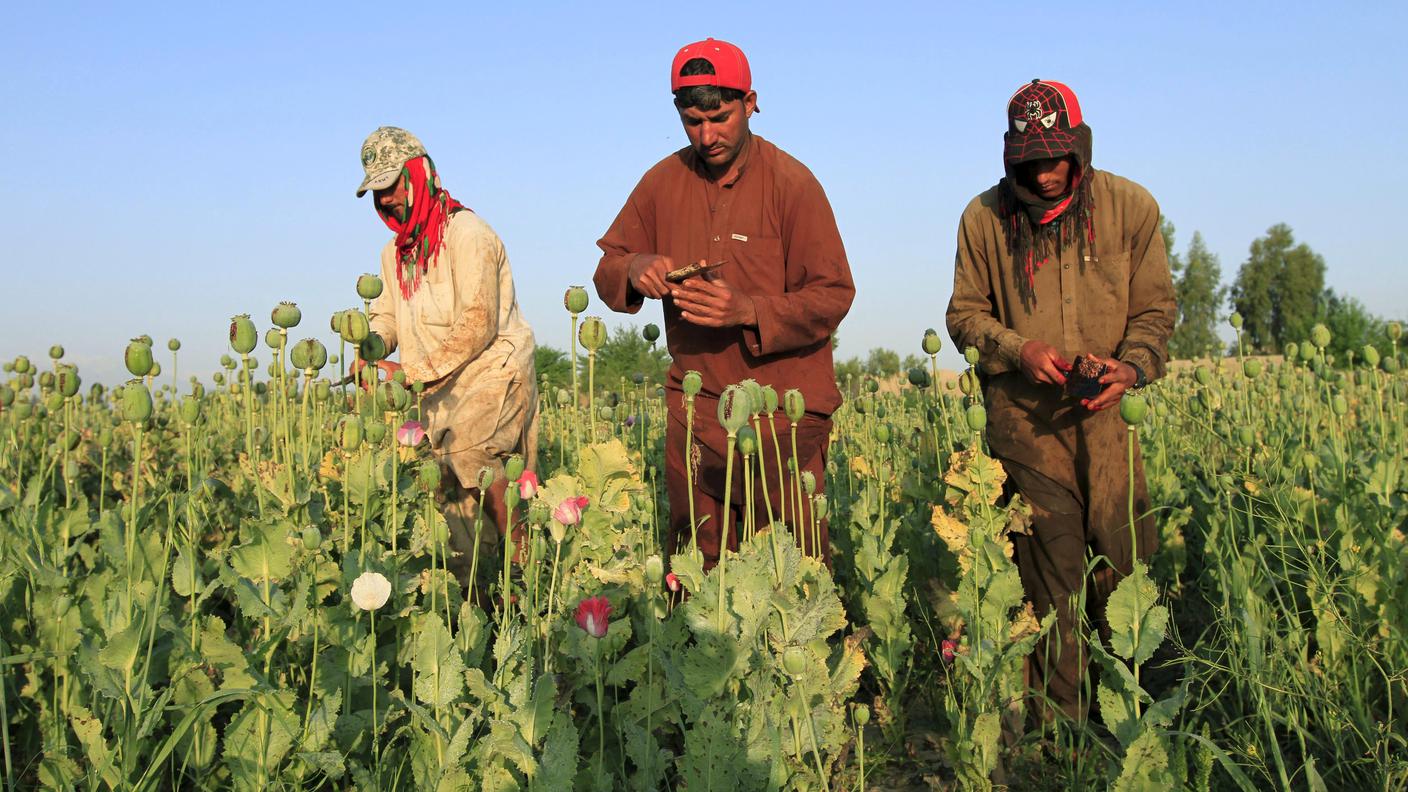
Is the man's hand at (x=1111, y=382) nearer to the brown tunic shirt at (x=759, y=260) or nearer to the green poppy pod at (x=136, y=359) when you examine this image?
the brown tunic shirt at (x=759, y=260)

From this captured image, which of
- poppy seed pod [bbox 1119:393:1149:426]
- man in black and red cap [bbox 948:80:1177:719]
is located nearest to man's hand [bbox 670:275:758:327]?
man in black and red cap [bbox 948:80:1177:719]

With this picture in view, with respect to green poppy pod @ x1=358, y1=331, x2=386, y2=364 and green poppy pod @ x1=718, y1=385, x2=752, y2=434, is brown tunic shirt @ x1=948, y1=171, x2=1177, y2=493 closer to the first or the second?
green poppy pod @ x1=718, y1=385, x2=752, y2=434

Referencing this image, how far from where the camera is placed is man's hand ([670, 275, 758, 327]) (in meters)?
3.35

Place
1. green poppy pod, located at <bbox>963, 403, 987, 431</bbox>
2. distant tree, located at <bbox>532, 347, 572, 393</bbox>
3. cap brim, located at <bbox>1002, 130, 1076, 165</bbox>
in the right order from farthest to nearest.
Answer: distant tree, located at <bbox>532, 347, 572, 393</bbox>, cap brim, located at <bbox>1002, 130, 1076, 165</bbox>, green poppy pod, located at <bbox>963, 403, 987, 431</bbox>

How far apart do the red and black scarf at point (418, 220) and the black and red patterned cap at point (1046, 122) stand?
6.80 feet

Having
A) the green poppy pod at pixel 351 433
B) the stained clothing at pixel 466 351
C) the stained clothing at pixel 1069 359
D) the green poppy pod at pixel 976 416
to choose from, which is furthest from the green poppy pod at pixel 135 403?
the stained clothing at pixel 1069 359

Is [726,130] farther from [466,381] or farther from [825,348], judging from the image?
[466,381]

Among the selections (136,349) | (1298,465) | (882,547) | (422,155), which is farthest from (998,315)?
(136,349)

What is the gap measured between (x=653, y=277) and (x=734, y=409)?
50.7 inches

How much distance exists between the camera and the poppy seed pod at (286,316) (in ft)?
9.57

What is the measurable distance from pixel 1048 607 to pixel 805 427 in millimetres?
900

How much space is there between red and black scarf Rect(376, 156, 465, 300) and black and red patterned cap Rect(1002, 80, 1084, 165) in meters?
2.07

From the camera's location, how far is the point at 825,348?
376cm

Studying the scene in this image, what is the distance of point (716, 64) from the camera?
3400 millimetres
